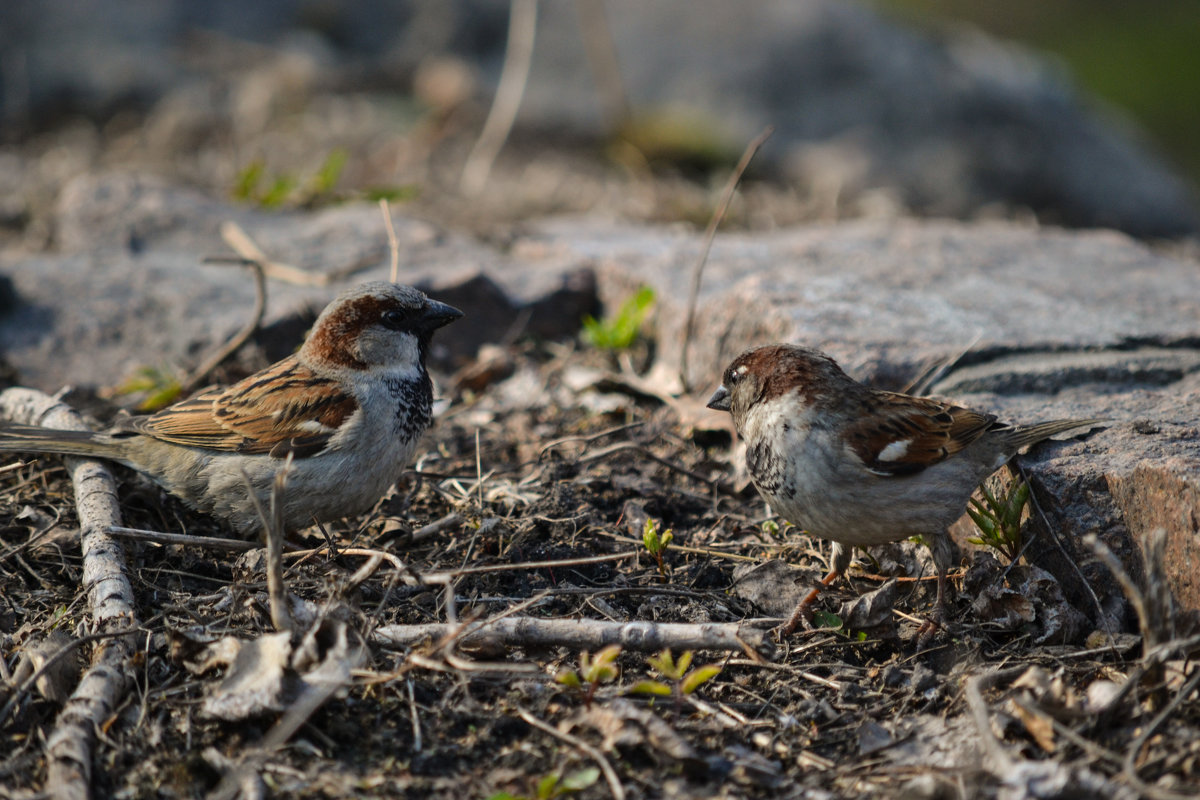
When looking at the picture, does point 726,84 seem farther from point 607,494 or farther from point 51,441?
point 51,441

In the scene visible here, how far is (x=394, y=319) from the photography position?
4.50 meters

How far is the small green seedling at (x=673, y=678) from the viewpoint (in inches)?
118

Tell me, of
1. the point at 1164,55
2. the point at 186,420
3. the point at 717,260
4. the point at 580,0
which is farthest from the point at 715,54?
the point at 1164,55

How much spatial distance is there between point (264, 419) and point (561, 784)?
7.27 ft

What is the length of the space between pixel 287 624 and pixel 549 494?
1.63m

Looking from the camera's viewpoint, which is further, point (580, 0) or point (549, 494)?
point (580, 0)

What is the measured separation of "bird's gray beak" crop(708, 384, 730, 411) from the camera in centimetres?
434

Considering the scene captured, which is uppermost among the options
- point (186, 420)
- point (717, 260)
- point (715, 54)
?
point (715, 54)

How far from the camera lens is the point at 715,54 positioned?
10.4 metres

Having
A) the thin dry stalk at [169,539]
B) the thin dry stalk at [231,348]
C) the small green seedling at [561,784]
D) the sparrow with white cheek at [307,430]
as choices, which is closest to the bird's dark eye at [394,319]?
the sparrow with white cheek at [307,430]

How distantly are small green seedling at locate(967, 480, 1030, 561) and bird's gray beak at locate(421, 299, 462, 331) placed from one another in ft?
7.55

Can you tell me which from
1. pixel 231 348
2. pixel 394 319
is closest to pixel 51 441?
pixel 231 348

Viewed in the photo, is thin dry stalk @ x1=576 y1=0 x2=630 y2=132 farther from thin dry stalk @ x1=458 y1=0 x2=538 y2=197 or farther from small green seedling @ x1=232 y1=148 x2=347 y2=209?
small green seedling @ x1=232 y1=148 x2=347 y2=209

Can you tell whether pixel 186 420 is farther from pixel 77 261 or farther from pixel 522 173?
pixel 522 173
